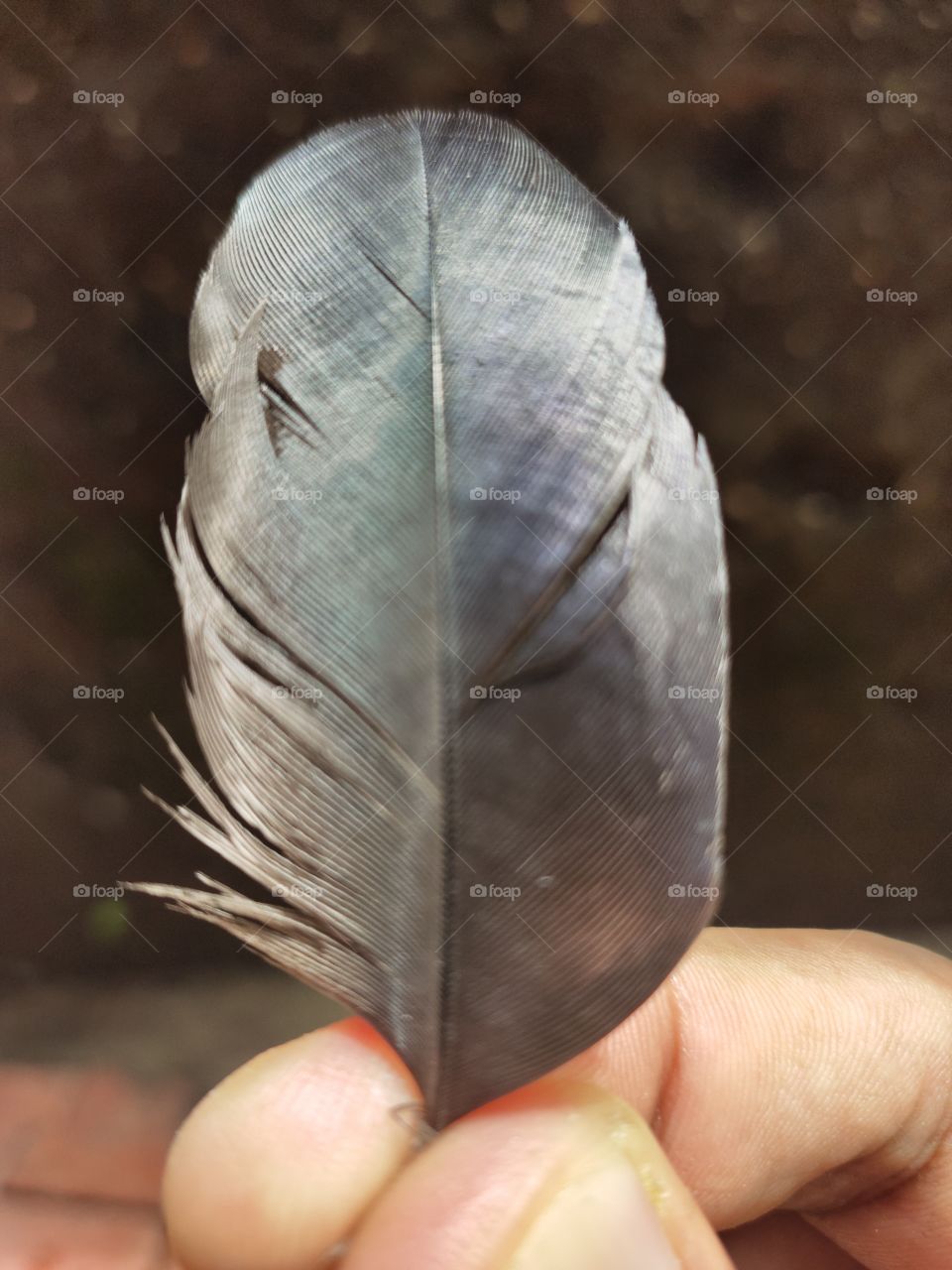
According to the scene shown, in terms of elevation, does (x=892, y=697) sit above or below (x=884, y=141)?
below

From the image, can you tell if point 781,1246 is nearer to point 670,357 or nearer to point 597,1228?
point 597,1228

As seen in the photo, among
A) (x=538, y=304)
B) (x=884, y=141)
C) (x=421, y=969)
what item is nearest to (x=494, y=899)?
(x=421, y=969)

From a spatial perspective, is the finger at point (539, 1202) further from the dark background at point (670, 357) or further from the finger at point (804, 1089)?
the dark background at point (670, 357)

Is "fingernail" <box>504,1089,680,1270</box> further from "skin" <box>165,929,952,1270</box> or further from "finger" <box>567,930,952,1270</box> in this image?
"finger" <box>567,930,952,1270</box>

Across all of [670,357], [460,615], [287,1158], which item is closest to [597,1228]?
[287,1158]

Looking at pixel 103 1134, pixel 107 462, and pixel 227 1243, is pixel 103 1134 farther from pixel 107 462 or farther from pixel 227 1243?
pixel 107 462

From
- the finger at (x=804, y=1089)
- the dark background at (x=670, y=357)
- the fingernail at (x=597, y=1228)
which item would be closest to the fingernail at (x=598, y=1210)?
the fingernail at (x=597, y=1228)
